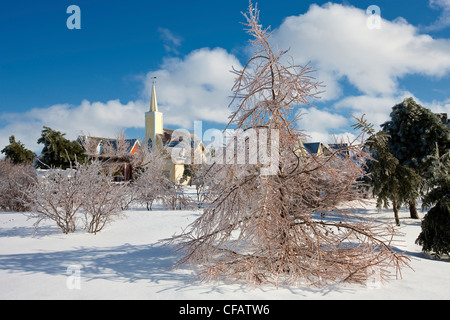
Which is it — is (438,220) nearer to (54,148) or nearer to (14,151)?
(54,148)

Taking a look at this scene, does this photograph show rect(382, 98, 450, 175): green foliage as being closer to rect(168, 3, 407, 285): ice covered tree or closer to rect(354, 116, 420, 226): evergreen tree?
rect(354, 116, 420, 226): evergreen tree

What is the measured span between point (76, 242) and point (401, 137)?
50.3 ft

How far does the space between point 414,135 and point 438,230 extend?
9694 mm

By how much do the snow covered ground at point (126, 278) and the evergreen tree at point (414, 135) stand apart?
1143 centimetres

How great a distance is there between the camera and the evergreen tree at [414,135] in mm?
16109

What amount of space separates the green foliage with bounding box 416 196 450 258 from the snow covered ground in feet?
6.97

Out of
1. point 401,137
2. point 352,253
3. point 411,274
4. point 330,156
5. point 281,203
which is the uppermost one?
point 401,137

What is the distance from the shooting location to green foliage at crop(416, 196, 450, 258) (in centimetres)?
812

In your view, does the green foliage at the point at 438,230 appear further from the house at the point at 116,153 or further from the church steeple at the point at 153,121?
the church steeple at the point at 153,121
